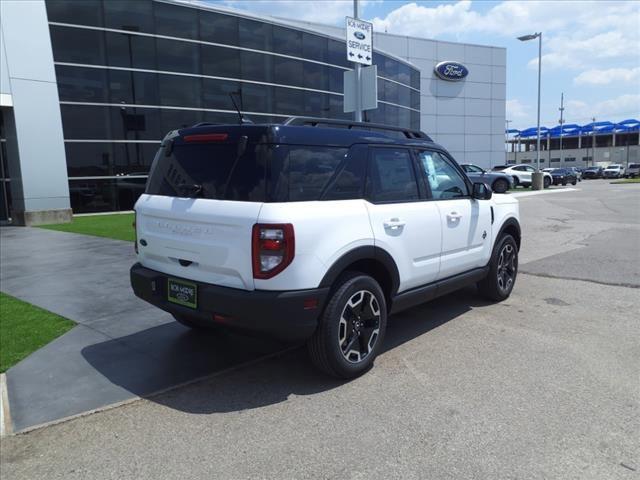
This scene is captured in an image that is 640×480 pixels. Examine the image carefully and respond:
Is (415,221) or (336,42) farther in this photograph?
(336,42)

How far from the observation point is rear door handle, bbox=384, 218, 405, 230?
160 inches

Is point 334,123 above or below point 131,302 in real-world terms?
above

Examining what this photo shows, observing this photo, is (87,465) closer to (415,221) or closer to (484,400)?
(484,400)

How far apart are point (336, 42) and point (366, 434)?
82.9ft

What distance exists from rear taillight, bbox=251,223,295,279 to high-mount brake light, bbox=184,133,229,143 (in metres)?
0.85

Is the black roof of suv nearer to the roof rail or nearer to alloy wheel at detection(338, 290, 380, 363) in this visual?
the roof rail

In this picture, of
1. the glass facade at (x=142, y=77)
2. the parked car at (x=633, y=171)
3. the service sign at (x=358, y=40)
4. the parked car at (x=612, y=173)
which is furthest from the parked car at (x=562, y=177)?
the service sign at (x=358, y=40)

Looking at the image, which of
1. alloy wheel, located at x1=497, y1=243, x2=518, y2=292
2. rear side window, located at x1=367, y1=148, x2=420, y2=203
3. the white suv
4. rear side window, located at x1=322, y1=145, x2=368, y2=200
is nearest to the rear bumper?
the white suv

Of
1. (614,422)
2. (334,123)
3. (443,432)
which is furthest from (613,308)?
(334,123)

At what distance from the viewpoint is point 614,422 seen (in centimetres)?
315

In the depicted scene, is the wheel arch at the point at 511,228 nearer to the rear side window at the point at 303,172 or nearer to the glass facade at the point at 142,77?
the rear side window at the point at 303,172

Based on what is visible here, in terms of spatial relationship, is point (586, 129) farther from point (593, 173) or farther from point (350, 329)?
point (350, 329)

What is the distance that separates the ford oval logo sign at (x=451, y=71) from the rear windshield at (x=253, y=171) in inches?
1503

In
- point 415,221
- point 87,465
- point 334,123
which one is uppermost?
point 334,123
